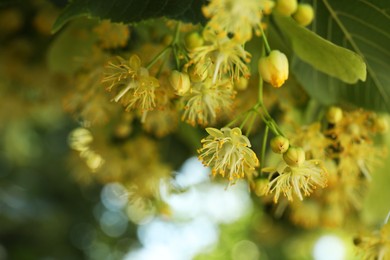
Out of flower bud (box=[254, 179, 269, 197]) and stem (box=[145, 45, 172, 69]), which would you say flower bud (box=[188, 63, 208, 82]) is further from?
flower bud (box=[254, 179, 269, 197])

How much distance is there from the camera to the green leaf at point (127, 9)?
76 centimetres

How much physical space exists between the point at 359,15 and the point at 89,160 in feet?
2.52

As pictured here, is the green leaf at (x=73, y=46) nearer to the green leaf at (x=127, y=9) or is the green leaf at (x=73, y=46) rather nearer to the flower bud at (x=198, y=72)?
the green leaf at (x=127, y=9)

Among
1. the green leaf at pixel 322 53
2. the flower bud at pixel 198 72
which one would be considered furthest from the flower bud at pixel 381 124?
the flower bud at pixel 198 72

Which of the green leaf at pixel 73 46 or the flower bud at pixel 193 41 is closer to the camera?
the flower bud at pixel 193 41

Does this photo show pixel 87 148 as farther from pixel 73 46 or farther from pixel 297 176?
pixel 297 176

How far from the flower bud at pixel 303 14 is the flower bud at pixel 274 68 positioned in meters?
0.12

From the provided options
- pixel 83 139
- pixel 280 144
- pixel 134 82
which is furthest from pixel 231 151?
pixel 83 139

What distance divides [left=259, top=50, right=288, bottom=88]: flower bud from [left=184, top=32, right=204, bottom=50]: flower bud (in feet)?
0.28

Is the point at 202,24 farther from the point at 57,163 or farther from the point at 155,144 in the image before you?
the point at 57,163

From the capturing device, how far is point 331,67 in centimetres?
82

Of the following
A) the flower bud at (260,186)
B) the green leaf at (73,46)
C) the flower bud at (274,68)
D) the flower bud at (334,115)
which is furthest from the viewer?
the green leaf at (73,46)

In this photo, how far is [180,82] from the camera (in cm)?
74

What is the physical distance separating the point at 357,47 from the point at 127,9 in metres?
0.38
